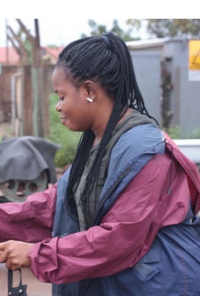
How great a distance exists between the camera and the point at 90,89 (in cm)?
218

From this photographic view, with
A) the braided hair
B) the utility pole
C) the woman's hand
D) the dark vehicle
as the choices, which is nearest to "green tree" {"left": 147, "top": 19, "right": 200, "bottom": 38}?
the utility pole

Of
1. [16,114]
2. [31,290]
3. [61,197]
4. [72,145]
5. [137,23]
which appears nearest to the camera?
[61,197]

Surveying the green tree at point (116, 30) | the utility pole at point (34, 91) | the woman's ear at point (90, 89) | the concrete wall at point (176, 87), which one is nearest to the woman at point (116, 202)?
the woman's ear at point (90, 89)

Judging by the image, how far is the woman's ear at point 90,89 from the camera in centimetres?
217

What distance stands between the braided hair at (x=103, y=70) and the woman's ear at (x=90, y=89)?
14 mm

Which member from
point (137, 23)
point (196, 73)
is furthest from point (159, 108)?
point (137, 23)

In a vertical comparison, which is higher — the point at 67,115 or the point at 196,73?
the point at 67,115

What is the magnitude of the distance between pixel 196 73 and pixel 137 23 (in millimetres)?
9456

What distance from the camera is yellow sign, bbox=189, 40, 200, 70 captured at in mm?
11547

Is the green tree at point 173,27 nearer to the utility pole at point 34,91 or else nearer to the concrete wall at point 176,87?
the concrete wall at point 176,87

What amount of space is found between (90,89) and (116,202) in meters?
0.40

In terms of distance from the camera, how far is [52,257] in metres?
2.02

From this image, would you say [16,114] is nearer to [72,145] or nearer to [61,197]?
[72,145]

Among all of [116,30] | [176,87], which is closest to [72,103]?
[176,87]
